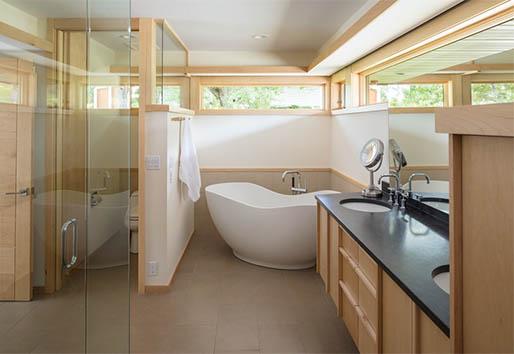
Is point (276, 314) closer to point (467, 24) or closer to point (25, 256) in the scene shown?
point (25, 256)

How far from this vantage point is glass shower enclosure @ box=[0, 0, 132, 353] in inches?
65.8

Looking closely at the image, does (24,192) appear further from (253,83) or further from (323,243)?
(253,83)

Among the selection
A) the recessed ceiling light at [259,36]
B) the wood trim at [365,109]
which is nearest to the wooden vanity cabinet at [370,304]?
the wood trim at [365,109]

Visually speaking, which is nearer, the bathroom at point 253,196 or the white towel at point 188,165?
the bathroom at point 253,196

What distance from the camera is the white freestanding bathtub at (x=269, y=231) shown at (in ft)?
11.8

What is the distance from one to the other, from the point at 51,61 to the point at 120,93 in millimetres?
833

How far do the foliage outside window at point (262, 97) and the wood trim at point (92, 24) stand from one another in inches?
112

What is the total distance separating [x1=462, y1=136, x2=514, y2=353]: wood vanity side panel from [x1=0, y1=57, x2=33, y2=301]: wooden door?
5.60 feet

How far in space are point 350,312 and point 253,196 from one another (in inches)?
110

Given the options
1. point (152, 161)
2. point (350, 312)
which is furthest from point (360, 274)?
point (152, 161)

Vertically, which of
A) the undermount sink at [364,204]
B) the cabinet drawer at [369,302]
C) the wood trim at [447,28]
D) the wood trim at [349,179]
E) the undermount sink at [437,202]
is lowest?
the cabinet drawer at [369,302]

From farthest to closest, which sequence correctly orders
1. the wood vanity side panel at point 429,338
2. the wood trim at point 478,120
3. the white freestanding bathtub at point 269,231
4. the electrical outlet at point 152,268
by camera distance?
1. the white freestanding bathtub at point 269,231
2. the electrical outlet at point 152,268
3. the wood vanity side panel at point 429,338
4. the wood trim at point 478,120

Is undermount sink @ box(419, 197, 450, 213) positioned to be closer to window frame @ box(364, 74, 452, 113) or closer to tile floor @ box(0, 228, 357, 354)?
window frame @ box(364, 74, 452, 113)

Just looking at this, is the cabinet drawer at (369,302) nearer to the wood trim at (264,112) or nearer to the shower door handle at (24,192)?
the shower door handle at (24,192)
